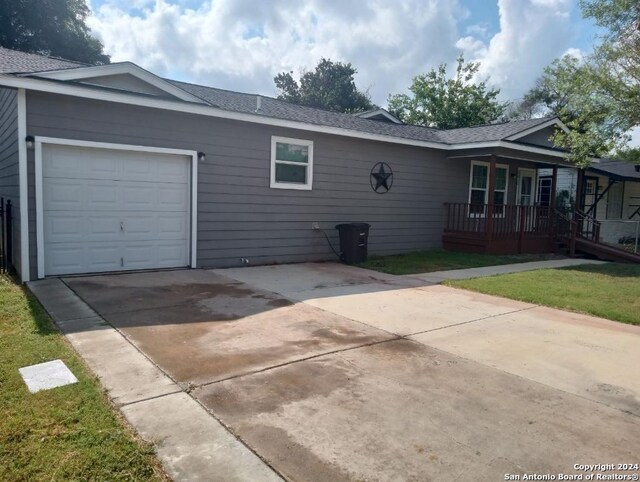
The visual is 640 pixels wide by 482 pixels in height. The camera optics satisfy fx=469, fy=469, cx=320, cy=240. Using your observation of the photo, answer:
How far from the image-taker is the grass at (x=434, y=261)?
10.3 metres

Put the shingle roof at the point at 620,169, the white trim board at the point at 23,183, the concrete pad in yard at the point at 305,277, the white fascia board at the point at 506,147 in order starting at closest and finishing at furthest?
the white trim board at the point at 23,183 < the concrete pad in yard at the point at 305,277 < the white fascia board at the point at 506,147 < the shingle roof at the point at 620,169

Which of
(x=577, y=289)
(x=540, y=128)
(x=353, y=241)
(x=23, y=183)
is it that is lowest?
(x=577, y=289)

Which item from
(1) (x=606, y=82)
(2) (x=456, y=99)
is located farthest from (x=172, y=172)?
(2) (x=456, y=99)

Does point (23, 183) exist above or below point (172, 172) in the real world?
below

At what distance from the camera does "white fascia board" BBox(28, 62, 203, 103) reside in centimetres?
705

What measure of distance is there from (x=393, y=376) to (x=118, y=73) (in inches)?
263

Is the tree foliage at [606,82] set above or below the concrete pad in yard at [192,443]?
above

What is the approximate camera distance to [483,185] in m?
14.8

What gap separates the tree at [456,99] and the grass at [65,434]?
30.9m

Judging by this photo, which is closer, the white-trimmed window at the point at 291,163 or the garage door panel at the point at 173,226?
the garage door panel at the point at 173,226

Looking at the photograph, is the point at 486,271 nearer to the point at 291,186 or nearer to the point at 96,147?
the point at 291,186

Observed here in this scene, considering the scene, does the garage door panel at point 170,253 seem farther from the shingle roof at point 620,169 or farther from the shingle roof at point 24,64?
the shingle roof at point 620,169

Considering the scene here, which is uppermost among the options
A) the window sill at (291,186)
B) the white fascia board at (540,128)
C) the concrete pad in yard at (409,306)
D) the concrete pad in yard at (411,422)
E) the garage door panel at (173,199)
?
the white fascia board at (540,128)

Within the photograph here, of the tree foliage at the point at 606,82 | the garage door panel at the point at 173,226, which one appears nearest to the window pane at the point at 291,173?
the garage door panel at the point at 173,226
